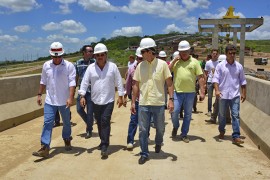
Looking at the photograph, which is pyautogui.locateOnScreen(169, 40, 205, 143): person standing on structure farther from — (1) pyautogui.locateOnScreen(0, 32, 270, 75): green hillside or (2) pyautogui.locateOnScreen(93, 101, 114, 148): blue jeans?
(1) pyautogui.locateOnScreen(0, 32, 270, 75): green hillside

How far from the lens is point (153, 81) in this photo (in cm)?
584

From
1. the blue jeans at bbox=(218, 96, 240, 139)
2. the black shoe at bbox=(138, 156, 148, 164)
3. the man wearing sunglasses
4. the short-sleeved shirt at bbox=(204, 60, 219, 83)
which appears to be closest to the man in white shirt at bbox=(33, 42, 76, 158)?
the man wearing sunglasses

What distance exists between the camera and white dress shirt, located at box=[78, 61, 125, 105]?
6262 millimetres

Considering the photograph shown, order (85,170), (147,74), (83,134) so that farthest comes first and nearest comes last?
1. (83,134)
2. (147,74)
3. (85,170)

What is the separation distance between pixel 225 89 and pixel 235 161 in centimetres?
175

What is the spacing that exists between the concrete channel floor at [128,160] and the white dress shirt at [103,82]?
3.31ft

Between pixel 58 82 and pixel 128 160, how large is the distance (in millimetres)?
1803

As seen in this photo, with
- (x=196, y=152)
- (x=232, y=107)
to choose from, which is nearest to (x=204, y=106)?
(x=232, y=107)

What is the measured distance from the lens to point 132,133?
22.0ft

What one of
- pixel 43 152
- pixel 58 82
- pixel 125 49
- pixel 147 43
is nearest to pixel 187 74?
pixel 147 43

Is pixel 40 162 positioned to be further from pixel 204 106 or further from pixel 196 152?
pixel 204 106

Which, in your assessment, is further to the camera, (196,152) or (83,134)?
(83,134)

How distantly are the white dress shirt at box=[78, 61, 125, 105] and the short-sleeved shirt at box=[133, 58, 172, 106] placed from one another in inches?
24.9

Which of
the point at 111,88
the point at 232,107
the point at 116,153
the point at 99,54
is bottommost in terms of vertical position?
the point at 116,153
